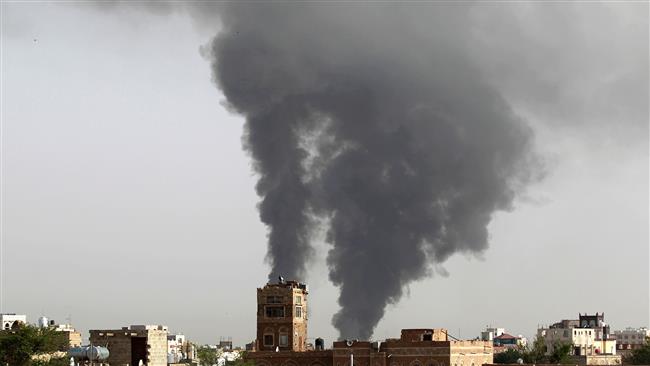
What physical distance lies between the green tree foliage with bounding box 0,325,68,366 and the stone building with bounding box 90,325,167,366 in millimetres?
6470

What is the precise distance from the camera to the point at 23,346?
501 ft

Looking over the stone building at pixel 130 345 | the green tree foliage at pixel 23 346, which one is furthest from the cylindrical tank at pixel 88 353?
the green tree foliage at pixel 23 346

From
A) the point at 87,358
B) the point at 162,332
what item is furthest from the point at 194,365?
the point at 87,358

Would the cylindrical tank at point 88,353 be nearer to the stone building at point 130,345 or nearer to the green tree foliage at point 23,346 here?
the stone building at point 130,345

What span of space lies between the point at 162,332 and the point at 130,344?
21.1ft

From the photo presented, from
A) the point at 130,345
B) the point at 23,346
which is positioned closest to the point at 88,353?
the point at 130,345

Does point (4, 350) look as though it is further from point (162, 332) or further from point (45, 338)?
point (162, 332)

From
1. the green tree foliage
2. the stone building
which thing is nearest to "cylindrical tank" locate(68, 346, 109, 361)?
the stone building

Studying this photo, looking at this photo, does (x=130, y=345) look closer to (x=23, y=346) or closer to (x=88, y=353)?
(x=88, y=353)

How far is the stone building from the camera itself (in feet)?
491

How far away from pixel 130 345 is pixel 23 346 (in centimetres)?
1356

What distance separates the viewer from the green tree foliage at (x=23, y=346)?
152m

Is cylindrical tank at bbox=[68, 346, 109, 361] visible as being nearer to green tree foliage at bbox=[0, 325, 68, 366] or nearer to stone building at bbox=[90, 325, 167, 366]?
stone building at bbox=[90, 325, 167, 366]

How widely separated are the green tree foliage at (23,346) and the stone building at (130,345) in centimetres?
647
